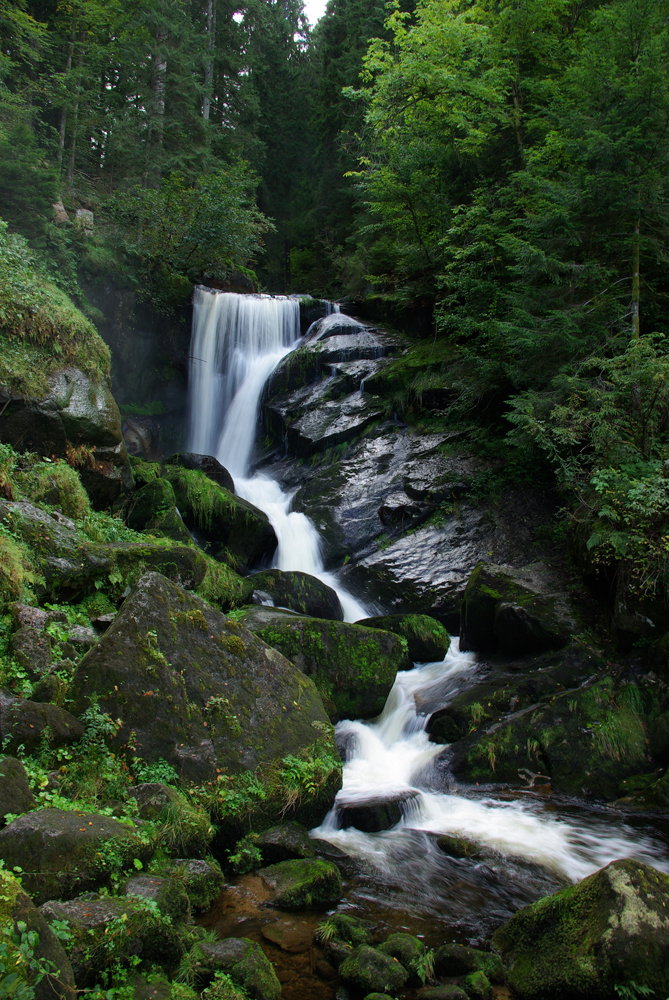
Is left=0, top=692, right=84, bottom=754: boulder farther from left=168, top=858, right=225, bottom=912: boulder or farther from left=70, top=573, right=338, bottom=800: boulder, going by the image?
left=168, top=858, right=225, bottom=912: boulder

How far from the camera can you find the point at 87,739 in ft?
14.2

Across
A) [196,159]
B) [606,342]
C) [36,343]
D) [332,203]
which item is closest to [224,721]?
[36,343]

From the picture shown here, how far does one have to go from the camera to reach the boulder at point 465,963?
12.1 feet

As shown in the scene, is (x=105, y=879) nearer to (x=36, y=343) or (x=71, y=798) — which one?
(x=71, y=798)

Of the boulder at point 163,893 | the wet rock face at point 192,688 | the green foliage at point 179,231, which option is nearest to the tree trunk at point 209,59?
the green foliage at point 179,231

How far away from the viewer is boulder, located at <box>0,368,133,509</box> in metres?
8.30

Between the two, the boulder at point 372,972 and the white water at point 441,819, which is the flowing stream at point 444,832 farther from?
the boulder at point 372,972

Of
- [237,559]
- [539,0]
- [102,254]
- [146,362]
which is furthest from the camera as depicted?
[146,362]

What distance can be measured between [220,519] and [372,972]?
8008 mm

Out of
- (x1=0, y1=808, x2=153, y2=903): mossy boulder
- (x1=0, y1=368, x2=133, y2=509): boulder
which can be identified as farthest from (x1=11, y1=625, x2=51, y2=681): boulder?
(x1=0, y1=368, x2=133, y2=509): boulder

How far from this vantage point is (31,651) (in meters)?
4.70

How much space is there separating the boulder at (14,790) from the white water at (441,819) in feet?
9.48

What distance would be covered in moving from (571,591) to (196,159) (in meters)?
23.0

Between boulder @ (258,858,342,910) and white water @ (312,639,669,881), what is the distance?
2.36 ft
